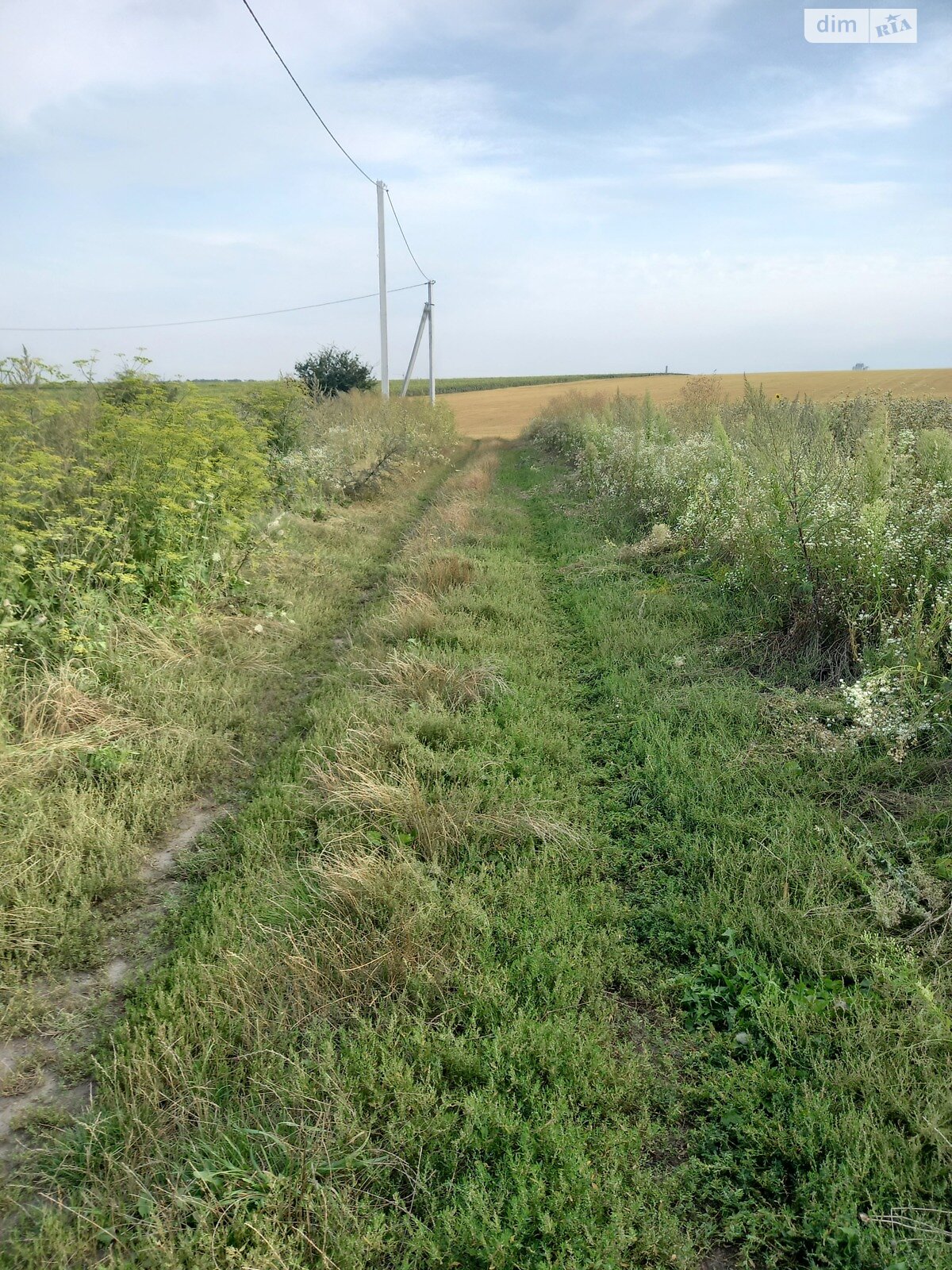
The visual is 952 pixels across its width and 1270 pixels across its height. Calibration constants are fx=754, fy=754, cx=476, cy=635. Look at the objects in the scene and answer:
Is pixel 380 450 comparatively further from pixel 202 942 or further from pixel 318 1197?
pixel 318 1197

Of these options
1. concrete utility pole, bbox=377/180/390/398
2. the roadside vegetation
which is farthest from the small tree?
the roadside vegetation

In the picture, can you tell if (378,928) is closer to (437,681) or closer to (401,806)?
(401,806)

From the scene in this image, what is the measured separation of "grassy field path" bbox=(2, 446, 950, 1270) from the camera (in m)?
2.18

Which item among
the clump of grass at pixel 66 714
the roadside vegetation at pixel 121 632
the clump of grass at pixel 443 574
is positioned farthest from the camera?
the clump of grass at pixel 443 574

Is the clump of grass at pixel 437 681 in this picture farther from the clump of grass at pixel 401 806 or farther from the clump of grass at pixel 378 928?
the clump of grass at pixel 378 928

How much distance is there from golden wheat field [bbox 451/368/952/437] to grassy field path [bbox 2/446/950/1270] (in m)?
23.5

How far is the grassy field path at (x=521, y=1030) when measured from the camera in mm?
2176

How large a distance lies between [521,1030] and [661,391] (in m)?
39.3

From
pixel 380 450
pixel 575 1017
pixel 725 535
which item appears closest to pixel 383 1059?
pixel 575 1017

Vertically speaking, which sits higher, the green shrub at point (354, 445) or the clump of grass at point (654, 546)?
the green shrub at point (354, 445)

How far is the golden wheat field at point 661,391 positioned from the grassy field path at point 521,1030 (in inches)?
924

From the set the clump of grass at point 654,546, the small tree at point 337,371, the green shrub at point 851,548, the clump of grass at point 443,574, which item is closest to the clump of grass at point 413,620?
the clump of grass at point 443,574

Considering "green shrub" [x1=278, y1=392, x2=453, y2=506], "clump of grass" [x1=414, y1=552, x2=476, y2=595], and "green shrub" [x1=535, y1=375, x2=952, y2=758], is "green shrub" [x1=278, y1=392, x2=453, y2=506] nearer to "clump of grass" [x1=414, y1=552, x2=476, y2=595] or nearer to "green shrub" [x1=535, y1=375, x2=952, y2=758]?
"clump of grass" [x1=414, y1=552, x2=476, y2=595]

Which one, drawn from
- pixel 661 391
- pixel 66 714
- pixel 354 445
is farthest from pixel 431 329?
pixel 66 714
